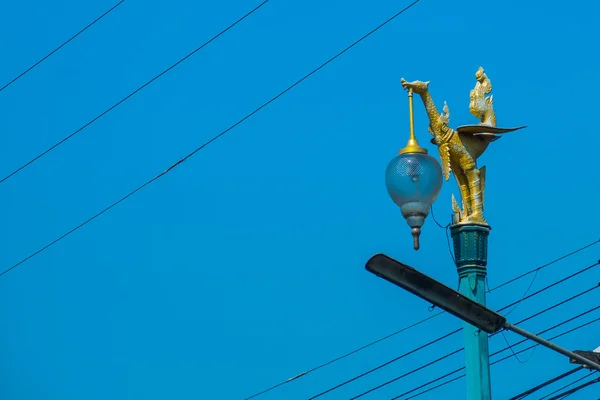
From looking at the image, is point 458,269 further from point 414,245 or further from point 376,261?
point 376,261

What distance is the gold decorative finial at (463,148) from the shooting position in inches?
379

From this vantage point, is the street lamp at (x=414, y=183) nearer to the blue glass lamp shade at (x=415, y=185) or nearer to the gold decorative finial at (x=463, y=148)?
the blue glass lamp shade at (x=415, y=185)

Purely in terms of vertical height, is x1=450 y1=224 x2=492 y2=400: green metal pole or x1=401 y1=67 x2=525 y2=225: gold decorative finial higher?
x1=401 y1=67 x2=525 y2=225: gold decorative finial

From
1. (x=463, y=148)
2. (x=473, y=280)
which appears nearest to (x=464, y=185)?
(x=463, y=148)

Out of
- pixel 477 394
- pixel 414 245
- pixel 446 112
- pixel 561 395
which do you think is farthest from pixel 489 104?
pixel 561 395

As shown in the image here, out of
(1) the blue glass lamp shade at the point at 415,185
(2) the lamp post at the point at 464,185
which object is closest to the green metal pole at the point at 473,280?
(2) the lamp post at the point at 464,185

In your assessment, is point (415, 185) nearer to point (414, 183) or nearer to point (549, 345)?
point (414, 183)

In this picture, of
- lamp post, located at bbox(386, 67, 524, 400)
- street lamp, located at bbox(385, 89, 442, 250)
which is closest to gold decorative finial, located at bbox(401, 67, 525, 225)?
lamp post, located at bbox(386, 67, 524, 400)

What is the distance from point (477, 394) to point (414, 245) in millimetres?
1221

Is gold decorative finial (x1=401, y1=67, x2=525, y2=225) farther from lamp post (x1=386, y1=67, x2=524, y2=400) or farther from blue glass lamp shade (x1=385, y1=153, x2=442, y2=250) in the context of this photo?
blue glass lamp shade (x1=385, y1=153, x2=442, y2=250)

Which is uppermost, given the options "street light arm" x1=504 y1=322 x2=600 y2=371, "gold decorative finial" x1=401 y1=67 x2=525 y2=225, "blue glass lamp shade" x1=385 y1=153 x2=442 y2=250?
"gold decorative finial" x1=401 y1=67 x2=525 y2=225

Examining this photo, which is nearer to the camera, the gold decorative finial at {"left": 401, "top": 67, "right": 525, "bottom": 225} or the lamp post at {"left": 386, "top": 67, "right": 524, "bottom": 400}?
the lamp post at {"left": 386, "top": 67, "right": 524, "bottom": 400}

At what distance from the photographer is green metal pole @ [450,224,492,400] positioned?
899 cm

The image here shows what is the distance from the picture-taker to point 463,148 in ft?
31.9
